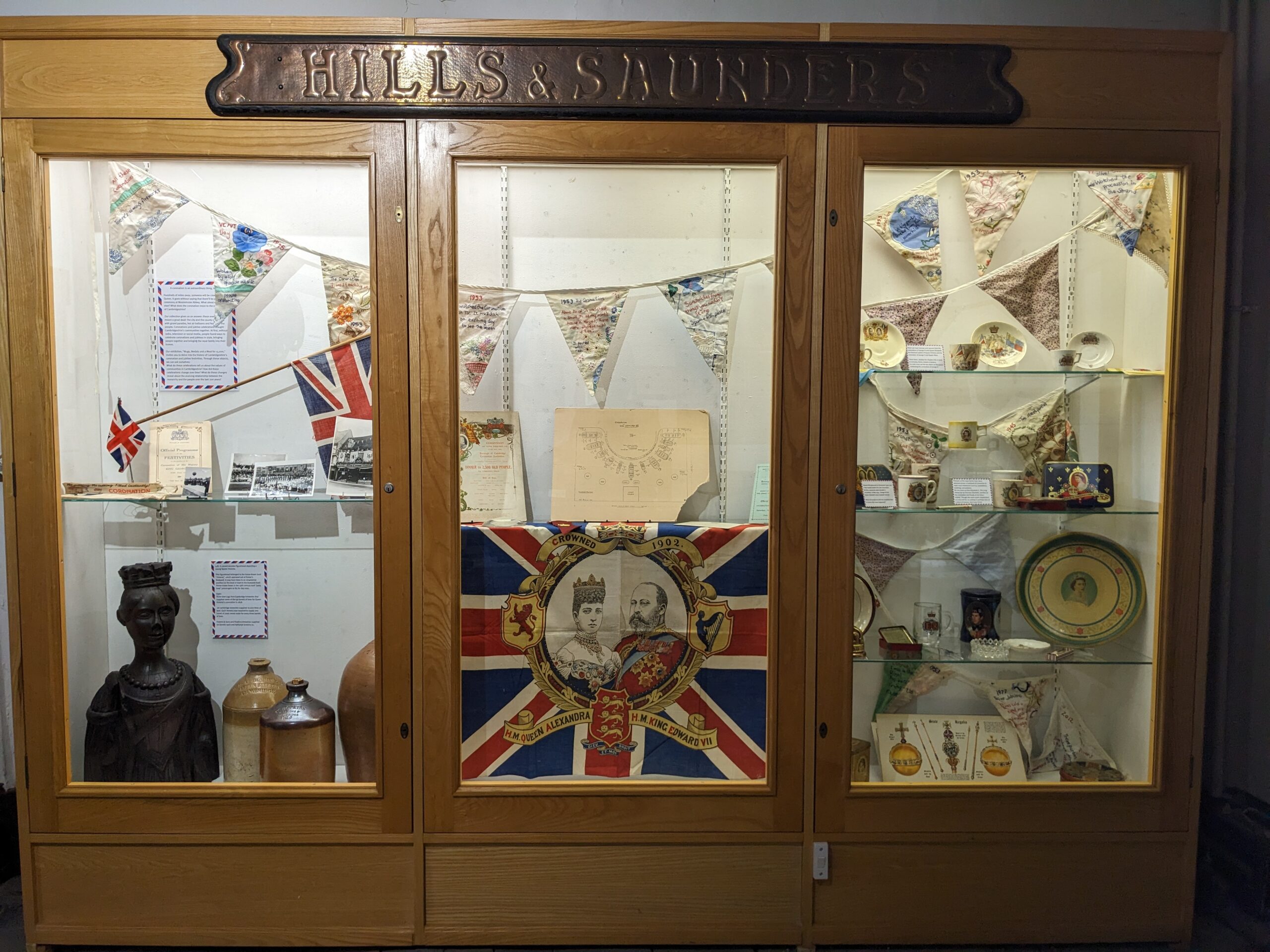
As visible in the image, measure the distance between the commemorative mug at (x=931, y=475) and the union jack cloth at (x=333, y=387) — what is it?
1.38 metres

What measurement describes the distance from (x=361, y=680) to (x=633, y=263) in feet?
4.13

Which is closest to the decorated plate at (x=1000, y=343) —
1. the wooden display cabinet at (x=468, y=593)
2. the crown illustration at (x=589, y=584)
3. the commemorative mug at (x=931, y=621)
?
the wooden display cabinet at (x=468, y=593)

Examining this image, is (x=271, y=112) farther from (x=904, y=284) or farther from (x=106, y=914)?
(x=106, y=914)

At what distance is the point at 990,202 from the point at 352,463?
174 cm

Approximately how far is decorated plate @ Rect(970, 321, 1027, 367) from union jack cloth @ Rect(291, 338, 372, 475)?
1.55 m

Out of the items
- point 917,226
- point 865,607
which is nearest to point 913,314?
point 917,226

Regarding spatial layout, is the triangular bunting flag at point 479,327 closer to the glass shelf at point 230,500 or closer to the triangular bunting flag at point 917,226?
the glass shelf at point 230,500

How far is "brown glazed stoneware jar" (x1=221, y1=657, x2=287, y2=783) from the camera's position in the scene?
75.0 inches

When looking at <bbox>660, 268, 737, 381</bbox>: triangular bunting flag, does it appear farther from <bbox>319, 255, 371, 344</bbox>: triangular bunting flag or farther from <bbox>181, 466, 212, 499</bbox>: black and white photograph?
<bbox>181, 466, 212, 499</bbox>: black and white photograph

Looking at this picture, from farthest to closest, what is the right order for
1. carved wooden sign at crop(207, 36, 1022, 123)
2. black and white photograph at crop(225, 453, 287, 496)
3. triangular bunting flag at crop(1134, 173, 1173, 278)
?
black and white photograph at crop(225, 453, 287, 496) < triangular bunting flag at crop(1134, 173, 1173, 278) < carved wooden sign at crop(207, 36, 1022, 123)

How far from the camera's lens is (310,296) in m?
1.90

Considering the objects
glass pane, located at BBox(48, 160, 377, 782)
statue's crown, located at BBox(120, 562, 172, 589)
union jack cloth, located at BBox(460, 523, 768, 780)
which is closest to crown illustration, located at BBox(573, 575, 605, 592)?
union jack cloth, located at BBox(460, 523, 768, 780)

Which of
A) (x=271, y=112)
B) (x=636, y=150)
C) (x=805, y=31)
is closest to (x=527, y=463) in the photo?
(x=636, y=150)

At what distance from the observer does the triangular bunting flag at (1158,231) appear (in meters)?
1.83
